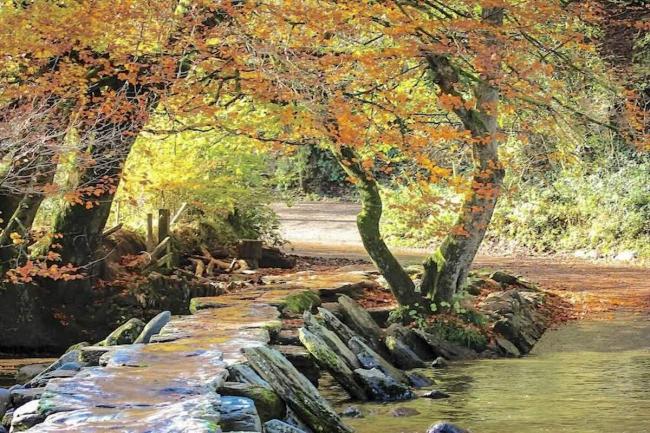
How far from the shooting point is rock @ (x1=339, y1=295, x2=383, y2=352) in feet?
39.8

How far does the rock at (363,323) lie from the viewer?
12.1 metres

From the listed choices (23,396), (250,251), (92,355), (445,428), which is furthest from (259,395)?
(250,251)

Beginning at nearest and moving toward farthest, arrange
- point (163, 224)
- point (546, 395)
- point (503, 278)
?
point (546, 395)
point (163, 224)
point (503, 278)

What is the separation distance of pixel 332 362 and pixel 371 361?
1.05 meters

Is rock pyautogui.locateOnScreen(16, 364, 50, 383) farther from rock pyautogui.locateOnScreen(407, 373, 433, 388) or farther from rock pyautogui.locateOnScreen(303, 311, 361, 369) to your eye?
rock pyautogui.locateOnScreen(407, 373, 433, 388)

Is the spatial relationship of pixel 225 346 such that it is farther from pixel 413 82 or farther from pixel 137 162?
pixel 137 162

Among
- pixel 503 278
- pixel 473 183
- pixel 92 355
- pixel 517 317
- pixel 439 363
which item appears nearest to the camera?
pixel 92 355

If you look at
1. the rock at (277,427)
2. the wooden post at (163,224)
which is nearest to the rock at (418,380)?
the rock at (277,427)

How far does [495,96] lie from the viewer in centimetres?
1280

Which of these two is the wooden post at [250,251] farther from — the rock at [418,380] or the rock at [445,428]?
the rock at [445,428]

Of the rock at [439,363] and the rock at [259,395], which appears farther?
the rock at [439,363]

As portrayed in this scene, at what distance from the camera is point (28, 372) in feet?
35.2

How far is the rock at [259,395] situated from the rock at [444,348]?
5.41 metres

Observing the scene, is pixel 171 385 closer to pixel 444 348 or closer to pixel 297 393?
pixel 297 393
